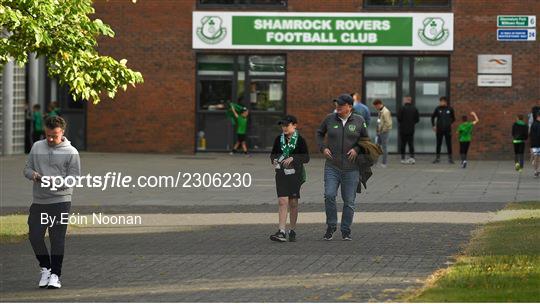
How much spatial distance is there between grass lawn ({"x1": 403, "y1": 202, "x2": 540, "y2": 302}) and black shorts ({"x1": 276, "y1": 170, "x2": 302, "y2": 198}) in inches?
87.9

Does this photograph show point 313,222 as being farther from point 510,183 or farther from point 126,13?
point 126,13

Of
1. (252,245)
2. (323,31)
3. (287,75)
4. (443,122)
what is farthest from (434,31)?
(252,245)

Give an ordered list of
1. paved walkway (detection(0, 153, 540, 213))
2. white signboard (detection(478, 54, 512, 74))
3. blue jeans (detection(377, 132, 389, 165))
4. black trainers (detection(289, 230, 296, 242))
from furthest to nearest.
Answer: white signboard (detection(478, 54, 512, 74)) → blue jeans (detection(377, 132, 389, 165)) → paved walkway (detection(0, 153, 540, 213)) → black trainers (detection(289, 230, 296, 242))

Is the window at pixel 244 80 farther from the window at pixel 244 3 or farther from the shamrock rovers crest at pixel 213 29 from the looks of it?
the window at pixel 244 3

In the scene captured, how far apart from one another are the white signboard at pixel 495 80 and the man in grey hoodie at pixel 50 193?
83.9 feet

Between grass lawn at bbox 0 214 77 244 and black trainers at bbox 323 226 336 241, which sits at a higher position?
black trainers at bbox 323 226 336 241

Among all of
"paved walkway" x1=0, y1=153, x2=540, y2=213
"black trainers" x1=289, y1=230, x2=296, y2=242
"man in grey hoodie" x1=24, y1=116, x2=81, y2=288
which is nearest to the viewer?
"man in grey hoodie" x1=24, y1=116, x2=81, y2=288

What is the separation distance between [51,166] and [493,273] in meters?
4.30

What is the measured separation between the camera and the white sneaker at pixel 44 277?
1208 cm

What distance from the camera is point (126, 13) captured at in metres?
37.2

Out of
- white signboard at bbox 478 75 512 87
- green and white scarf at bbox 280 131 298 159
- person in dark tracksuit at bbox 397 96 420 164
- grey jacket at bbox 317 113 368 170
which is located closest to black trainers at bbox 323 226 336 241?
grey jacket at bbox 317 113 368 170

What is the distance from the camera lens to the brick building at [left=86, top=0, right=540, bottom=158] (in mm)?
36562

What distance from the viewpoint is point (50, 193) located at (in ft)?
40.1

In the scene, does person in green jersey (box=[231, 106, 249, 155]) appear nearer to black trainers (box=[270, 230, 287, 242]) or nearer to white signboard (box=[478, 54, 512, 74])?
white signboard (box=[478, 54, 512, 74])
